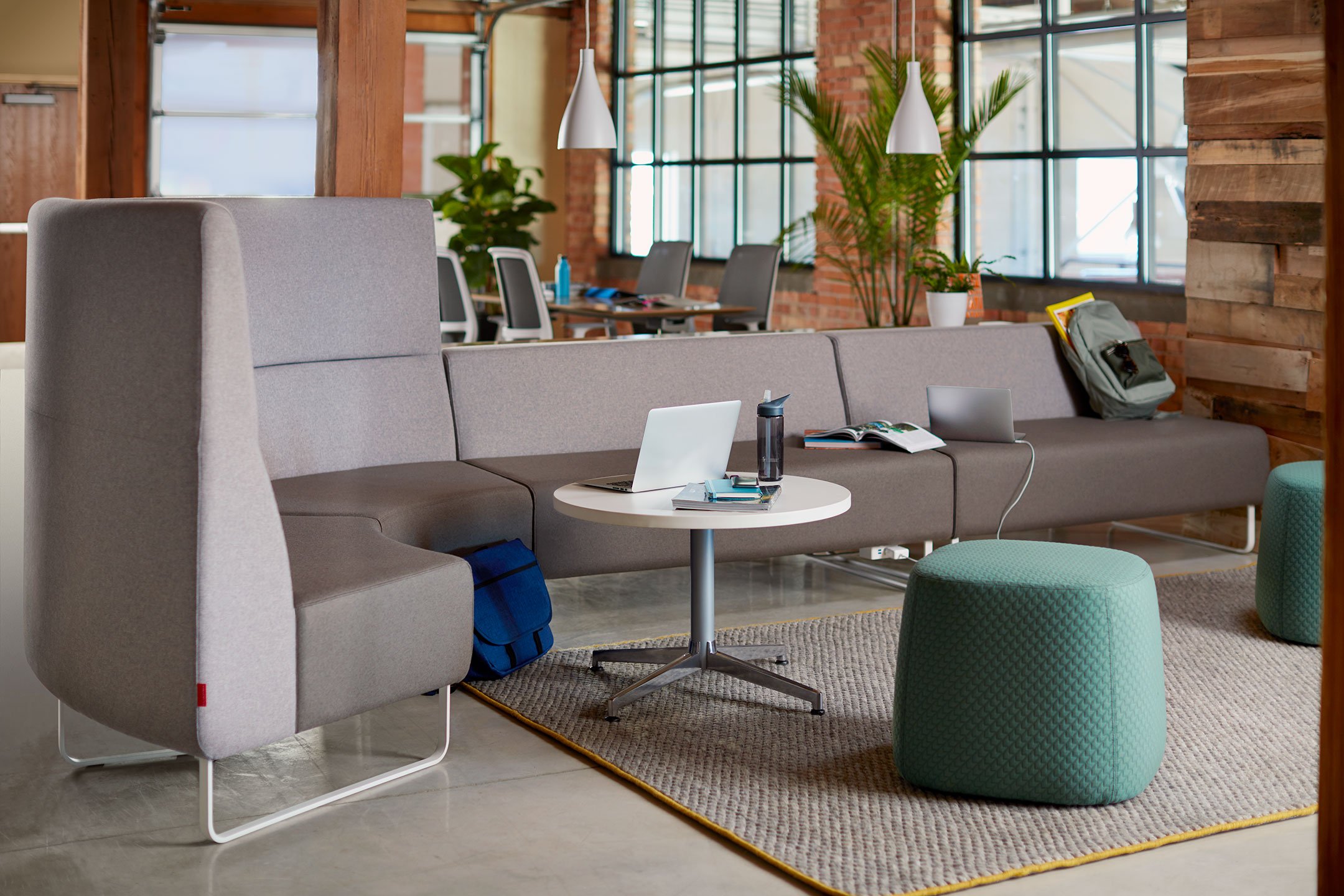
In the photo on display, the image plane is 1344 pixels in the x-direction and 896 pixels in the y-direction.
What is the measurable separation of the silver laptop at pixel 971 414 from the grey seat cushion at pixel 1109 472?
0.13ft

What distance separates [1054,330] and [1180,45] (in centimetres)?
167

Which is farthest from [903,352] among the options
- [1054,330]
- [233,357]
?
[233,357]

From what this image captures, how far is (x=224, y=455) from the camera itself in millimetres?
2717

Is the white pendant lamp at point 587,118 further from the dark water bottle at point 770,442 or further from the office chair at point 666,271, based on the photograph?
the office chair at point 666,271

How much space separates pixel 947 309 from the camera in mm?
5945

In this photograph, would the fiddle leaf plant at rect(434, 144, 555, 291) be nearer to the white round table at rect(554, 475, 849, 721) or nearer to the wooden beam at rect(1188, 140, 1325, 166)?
the wooden beam at rect(1188, 140, 1325, 166)

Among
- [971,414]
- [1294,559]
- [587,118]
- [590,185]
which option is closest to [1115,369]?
[971,414]

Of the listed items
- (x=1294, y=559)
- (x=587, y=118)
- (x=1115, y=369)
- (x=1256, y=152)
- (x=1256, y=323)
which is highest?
(x=587, y=118)

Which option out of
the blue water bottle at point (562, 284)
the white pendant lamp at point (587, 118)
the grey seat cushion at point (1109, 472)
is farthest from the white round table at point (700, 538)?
the blue water bottle at point (562, 284)

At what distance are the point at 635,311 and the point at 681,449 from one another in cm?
382

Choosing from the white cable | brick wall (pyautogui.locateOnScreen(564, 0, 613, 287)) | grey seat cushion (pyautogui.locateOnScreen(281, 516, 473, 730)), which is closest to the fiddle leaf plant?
brick wall (pyautogui.locateOnScreen(564, 0, 613, 287))

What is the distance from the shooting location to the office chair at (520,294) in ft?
25.1

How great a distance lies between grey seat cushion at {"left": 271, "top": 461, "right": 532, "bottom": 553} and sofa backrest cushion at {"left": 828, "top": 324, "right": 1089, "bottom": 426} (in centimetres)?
163

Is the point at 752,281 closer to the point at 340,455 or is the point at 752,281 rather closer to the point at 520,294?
the point at 520,294
